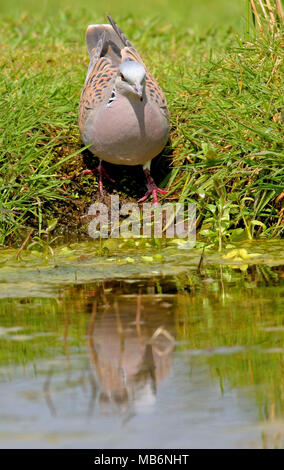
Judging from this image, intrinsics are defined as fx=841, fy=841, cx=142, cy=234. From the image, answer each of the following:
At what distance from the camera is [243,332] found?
12.0 ft

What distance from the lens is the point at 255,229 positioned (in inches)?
221

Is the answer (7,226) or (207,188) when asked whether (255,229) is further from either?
(7,226)

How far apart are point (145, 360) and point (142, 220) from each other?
2580mm

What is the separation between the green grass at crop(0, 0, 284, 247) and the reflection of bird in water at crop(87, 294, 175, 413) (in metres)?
1.53

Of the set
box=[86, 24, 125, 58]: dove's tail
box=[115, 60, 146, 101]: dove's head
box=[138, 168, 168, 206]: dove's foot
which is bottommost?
box=[138, 168, 168, 206]: dove's foot

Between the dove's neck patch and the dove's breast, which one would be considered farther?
the dove's neck patch

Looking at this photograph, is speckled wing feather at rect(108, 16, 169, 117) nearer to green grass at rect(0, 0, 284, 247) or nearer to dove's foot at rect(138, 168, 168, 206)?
green grass at rect(0, 0, 284, 247)

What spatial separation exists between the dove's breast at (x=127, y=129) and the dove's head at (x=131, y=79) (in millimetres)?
76

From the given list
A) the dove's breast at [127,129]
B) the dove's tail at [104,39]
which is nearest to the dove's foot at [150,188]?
the dove's breast at [127,129]

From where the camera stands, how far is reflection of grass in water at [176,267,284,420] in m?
3.09

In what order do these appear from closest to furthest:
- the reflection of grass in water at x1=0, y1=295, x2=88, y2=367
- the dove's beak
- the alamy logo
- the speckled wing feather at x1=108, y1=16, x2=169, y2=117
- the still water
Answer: the still water, the reflection of grass in water at x1=0, y1=295, x2=88, y2=367, the dove's beak, the alamy logo, the speckled wing feather at x1=108, y1=16, x2=169, y2=117

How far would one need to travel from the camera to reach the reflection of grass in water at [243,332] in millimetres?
3090

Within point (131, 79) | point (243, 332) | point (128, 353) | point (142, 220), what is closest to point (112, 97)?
point (131, 79)

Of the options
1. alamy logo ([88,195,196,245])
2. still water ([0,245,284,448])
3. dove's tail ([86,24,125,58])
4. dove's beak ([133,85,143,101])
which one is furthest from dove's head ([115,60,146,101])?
still water ([0,245,284,448])
